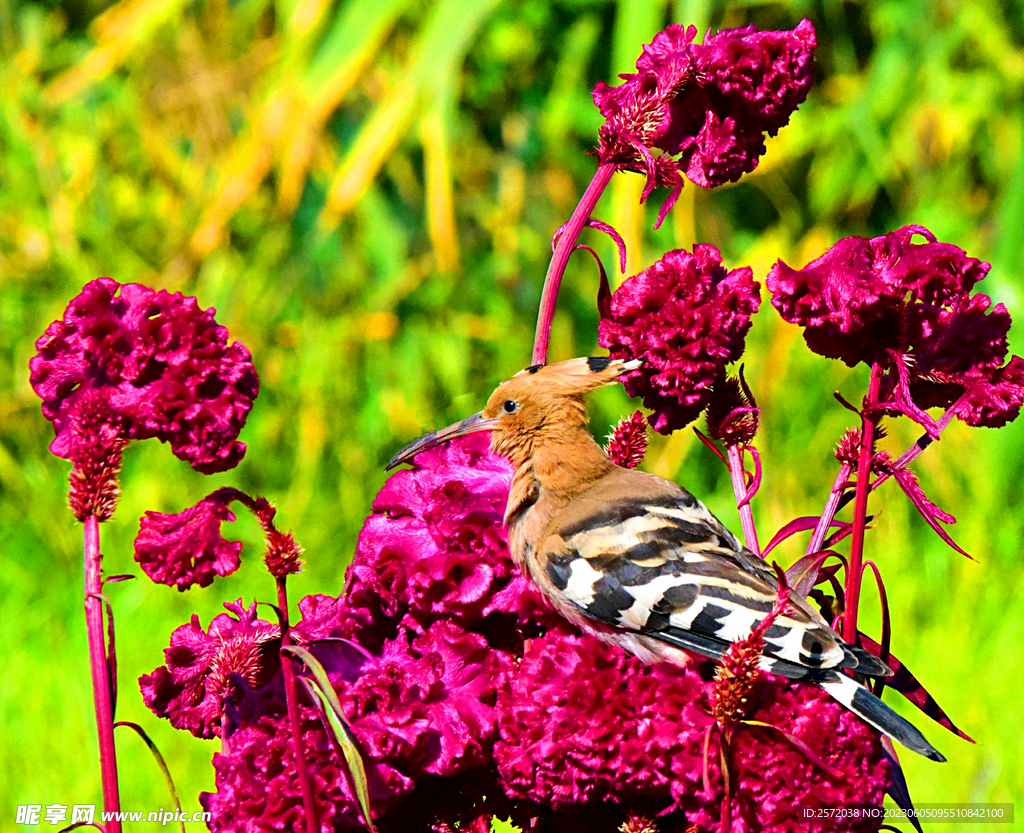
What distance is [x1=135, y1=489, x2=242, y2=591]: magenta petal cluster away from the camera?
0.88 metres

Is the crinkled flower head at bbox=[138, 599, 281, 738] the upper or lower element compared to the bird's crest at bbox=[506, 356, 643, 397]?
lower

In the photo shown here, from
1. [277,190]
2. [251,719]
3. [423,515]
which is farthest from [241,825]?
[277,190]

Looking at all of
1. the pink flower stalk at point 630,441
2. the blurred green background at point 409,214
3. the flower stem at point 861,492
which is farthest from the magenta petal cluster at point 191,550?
the blurred green background at point 409,214

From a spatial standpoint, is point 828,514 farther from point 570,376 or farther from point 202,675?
point 202,675

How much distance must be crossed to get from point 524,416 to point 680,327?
231mm

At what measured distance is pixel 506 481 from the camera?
3.41ft

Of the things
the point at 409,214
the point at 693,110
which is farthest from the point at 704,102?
the point at 409,214

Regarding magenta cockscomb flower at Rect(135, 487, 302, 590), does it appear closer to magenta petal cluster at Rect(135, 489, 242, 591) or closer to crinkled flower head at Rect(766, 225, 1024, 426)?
magenta petal cluster at Rect(135, 489, 242, 591)

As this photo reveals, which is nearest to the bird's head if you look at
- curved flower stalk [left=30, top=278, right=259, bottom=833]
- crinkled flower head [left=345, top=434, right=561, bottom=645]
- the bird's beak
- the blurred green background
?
the bird's beak

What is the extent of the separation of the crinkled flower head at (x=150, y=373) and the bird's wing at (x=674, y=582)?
0.25 m

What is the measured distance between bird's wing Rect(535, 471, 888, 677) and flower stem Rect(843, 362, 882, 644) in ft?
0.09

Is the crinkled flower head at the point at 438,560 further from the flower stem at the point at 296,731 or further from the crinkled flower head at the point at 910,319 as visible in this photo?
the crinkled flower head at the point at 910,319

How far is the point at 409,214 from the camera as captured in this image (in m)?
3.50

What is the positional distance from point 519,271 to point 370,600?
246cm
